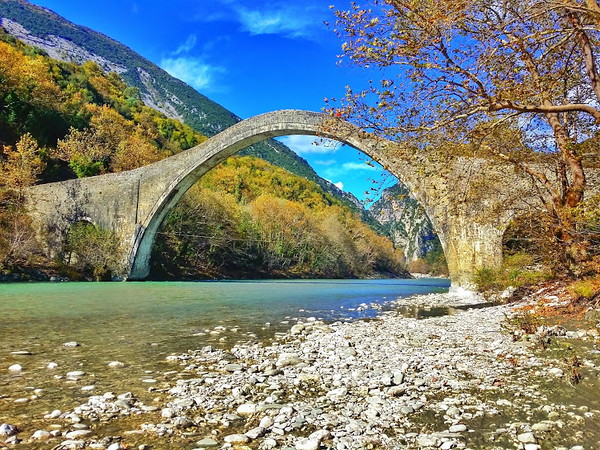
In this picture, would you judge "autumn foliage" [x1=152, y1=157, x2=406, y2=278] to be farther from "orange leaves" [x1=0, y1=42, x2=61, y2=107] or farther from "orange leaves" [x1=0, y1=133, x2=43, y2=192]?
"orange leaves" [x1=0, y1=42, x2=61, y2=107]

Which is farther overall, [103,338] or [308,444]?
[103,338]

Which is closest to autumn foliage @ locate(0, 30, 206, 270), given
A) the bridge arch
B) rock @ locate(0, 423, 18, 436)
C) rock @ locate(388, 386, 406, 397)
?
the bridge arch

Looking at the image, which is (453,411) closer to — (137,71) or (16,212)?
(16,212)

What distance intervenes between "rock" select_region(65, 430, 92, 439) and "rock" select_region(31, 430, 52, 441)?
92mm

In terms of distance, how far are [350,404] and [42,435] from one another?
1.91 metres

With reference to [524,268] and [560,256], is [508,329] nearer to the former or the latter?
[560,256]

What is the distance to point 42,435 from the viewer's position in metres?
2.20

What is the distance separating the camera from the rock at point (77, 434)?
2217 millimetres

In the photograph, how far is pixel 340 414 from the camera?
105 inches

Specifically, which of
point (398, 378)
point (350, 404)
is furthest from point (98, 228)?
point (350, 404)

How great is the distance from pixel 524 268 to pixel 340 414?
8.71m

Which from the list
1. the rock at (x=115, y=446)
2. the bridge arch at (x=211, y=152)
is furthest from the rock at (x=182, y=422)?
the bridge arch at (x=211, y=152)

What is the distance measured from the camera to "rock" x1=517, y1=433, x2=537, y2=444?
85.0 inches

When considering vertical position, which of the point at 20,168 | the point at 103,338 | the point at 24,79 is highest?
the point at 24,79
